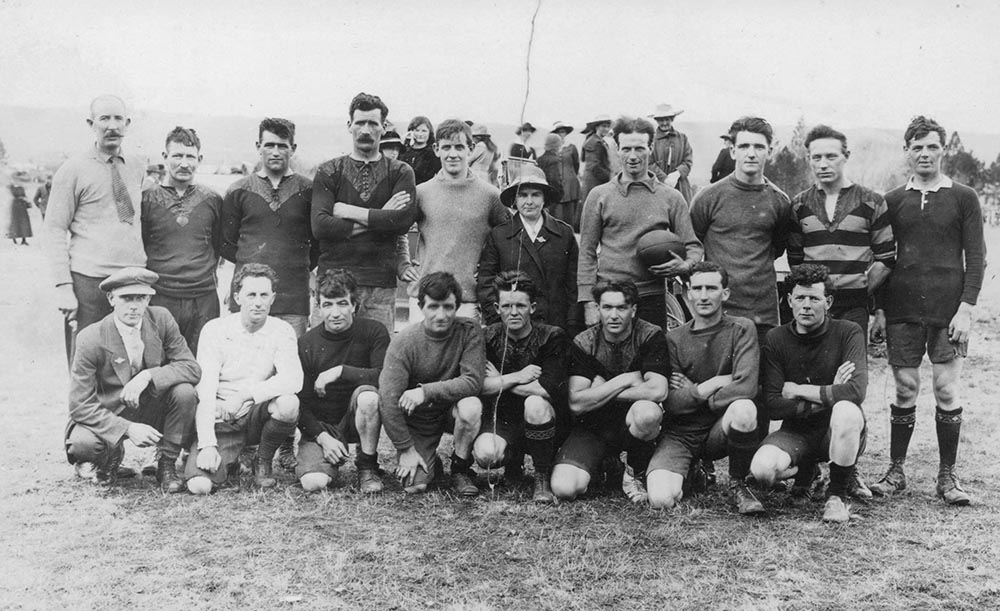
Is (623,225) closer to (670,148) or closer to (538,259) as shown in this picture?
(538,259)

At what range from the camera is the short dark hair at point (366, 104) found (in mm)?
5098

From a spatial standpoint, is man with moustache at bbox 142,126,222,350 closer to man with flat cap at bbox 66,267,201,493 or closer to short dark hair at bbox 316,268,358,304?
man with flat cap at bbox 66,267,201,493

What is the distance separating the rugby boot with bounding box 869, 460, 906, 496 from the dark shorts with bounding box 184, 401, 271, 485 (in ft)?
11.6

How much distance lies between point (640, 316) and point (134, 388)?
3.02 meters

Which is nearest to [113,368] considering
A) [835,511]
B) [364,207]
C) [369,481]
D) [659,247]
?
[369,481]

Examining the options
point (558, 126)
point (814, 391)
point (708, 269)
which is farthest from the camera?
point (558, 126)

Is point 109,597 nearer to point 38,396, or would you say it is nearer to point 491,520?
point 491,520

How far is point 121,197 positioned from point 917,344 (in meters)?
4.85

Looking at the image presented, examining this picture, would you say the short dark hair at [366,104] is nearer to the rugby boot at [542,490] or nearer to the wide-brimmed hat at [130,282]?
the wide-brimmed hat at [130,282]

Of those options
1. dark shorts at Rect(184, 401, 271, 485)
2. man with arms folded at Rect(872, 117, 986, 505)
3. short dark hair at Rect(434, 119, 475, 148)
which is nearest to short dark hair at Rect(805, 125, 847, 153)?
man with arms folded at Rect(872, 117, 986, 505)

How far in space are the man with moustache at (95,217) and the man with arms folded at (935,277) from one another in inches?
182

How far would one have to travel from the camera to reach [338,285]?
15.8 ft

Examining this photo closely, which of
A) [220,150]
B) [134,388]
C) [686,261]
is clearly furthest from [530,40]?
[220,150]

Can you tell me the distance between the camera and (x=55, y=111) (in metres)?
7.59
